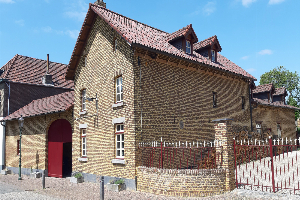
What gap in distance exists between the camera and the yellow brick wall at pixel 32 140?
18562 mm

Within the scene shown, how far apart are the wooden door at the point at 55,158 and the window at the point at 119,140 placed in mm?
6551

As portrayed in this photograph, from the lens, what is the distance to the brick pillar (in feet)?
33.8

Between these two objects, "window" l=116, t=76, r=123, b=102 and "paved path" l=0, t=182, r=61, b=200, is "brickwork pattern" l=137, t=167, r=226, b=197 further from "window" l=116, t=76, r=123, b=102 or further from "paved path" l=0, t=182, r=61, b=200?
"paved path" l=0, t=182, r=61, b=200

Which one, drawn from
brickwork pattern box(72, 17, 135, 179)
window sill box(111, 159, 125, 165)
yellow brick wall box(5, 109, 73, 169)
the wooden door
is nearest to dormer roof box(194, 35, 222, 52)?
brickwork pattern box(72, 17, 135, 179)

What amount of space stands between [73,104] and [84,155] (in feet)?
11.3

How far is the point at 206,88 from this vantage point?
16281 millimetres

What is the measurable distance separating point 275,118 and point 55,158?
19.8 meters

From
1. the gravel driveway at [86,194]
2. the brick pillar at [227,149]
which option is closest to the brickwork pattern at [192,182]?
the brick pillar at [227,149]

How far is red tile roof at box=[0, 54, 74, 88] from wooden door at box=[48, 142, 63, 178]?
27.8 ft

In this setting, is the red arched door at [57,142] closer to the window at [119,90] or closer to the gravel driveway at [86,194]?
the gravel driveway at [86,194]

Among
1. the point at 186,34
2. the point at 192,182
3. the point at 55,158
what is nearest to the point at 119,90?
the point at 186,34

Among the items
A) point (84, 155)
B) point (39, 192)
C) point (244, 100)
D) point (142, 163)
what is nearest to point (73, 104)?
point (84, 155)

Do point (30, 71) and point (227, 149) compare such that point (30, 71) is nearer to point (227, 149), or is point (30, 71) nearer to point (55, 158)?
point (55, 158)

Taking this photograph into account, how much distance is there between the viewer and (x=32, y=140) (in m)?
20.0
